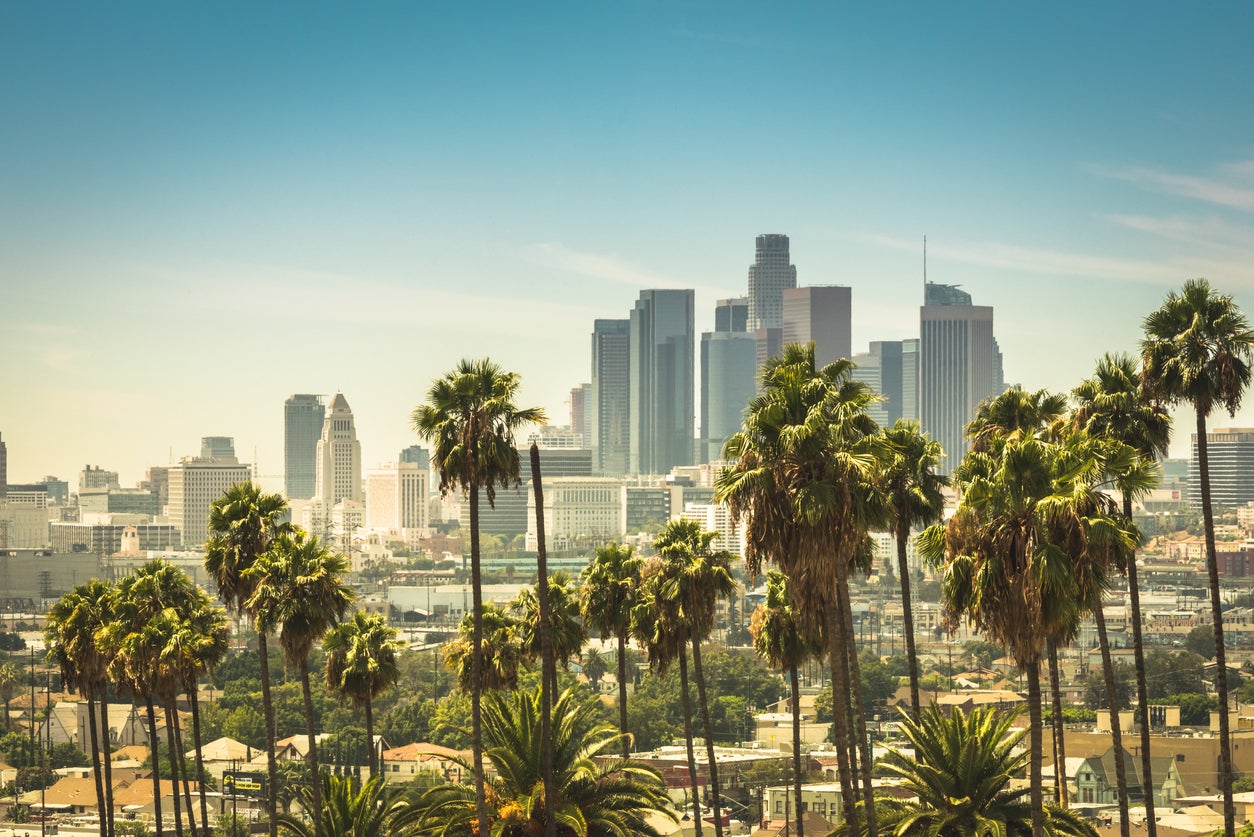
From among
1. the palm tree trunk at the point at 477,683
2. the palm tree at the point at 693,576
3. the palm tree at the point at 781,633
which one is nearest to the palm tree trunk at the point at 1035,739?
the palm tree trunk at the point at 477,683

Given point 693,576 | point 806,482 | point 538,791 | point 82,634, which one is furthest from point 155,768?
point 806,482

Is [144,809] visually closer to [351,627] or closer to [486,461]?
[351,627]

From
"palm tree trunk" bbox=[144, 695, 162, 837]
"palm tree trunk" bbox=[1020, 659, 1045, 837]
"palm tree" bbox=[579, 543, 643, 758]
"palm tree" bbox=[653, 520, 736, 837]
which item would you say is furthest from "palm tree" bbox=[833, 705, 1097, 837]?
"palm tree trunk" bbox=[144, 695, 162, 837]

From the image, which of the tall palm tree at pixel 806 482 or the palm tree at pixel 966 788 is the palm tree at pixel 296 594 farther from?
the palm tree at pixel 966 788

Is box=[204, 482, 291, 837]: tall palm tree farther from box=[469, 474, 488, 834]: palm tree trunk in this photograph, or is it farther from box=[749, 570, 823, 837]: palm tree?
box=[749, 570, 823, 837]: palm tree

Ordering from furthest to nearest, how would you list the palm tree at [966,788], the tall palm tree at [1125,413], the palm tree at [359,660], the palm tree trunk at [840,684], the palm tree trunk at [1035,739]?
the palm tree at [359,660] < the tall palm tree at [1125,413] < the palm tree at [966,788] < the palm tree trunk at [840,684] < the palm tree trunk at [1035,739]

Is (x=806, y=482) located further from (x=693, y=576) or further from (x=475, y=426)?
(x=693, y=576)

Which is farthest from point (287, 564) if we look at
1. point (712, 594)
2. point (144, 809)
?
point (144, 809)
